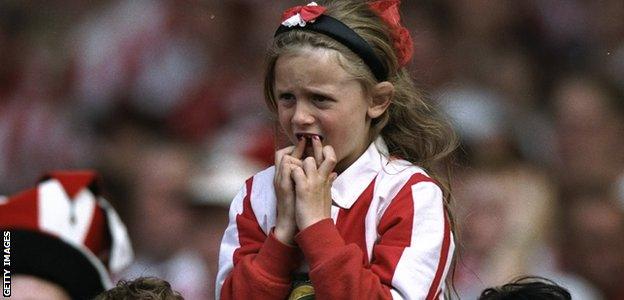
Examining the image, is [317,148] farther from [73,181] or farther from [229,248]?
[73,181]

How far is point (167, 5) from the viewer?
7.59 metres

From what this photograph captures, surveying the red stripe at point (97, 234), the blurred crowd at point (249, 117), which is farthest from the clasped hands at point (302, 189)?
the blurred crowd at point (249, 117)

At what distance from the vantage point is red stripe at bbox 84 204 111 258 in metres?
3.63

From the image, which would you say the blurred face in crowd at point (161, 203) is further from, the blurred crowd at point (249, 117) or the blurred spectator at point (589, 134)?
the blurred spectator at point (589, 134)

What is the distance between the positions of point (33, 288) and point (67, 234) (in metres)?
0.19

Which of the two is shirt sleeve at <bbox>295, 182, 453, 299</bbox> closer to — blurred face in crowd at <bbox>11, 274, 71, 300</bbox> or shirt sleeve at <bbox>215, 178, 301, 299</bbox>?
shirt sleeve at <bbox>215, 178, 301, 299</bbox>

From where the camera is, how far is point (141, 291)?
9.56 ft

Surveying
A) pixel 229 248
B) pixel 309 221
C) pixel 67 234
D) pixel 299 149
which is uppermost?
pixel 299 149

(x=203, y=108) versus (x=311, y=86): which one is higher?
(x=311, y=86)

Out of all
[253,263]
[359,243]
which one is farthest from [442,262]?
[253,263]

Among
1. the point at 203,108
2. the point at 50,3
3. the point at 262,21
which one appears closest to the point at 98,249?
the point at 203,108

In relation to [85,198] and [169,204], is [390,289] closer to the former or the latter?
[85,198]

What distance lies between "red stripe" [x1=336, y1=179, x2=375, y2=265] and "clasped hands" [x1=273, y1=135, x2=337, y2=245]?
0.26ft

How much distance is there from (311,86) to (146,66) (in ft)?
15.2
